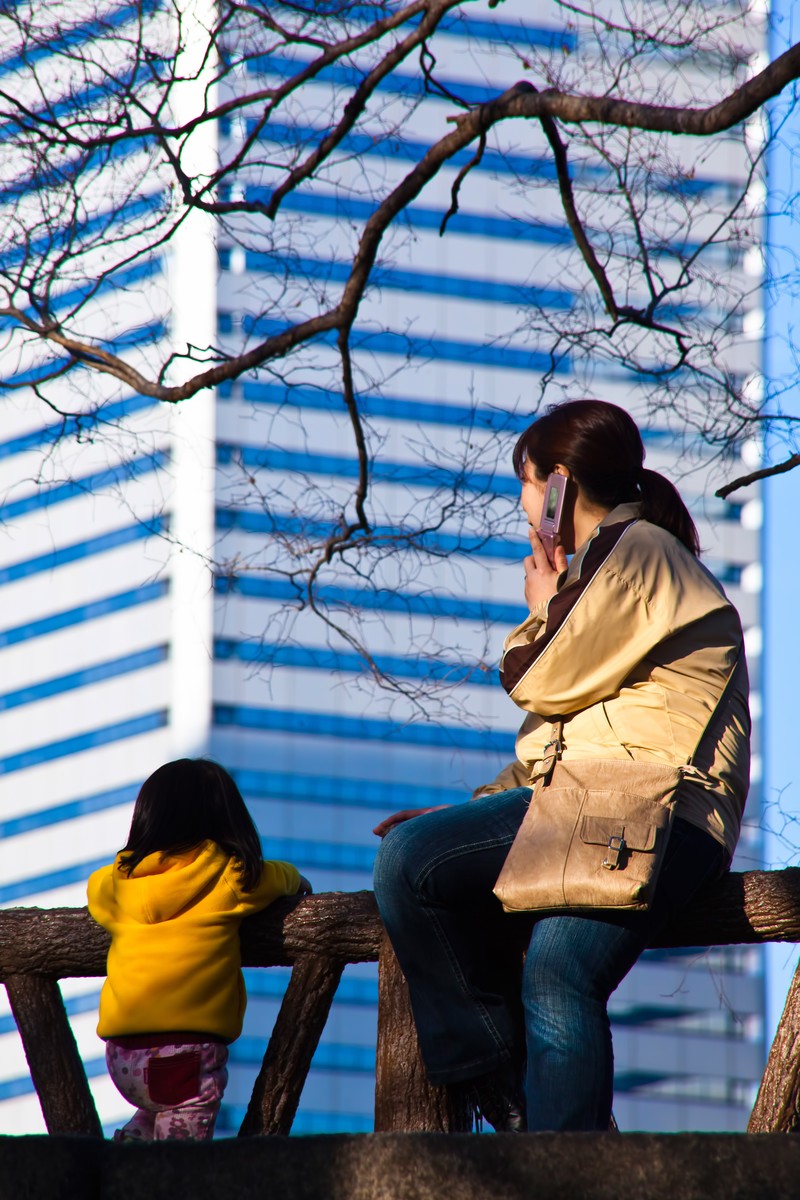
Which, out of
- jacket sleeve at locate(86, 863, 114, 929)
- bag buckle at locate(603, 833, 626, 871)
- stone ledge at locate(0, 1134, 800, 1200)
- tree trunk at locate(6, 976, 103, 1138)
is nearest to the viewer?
stone ledge at locate(0, 1134, 800, 1200)

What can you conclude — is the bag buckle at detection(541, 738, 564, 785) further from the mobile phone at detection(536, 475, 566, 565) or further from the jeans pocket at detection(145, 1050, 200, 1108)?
the jeans pocket at detection(145, 1050, 200, 1108)

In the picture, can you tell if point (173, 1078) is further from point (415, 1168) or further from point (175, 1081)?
point (415, 1168)

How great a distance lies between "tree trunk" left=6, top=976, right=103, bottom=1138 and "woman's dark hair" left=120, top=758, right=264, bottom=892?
0.30 m

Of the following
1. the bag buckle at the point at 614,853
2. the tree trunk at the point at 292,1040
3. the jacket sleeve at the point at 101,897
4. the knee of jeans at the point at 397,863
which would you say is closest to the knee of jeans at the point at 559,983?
the bag buckle at the point at 614,853

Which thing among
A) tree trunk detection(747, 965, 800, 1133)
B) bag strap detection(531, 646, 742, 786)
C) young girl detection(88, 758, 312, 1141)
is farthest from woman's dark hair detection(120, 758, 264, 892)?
tree trunk detection(747, 965, 800, 1133)

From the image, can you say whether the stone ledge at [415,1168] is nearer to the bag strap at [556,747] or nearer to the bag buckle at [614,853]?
the bag buckle at [614,853]

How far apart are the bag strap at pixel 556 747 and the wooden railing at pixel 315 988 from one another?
0.95 feet

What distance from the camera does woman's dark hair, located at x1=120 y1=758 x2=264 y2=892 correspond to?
10.4 ft

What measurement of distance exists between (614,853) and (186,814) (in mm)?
1144

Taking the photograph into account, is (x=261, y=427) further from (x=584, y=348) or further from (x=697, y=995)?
(x=584, y=348)

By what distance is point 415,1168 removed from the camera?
1.96 metres

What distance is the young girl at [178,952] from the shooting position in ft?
9.87

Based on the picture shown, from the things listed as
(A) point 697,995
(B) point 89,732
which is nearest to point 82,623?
(B) point 89,732

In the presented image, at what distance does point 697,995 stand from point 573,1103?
62.0m
